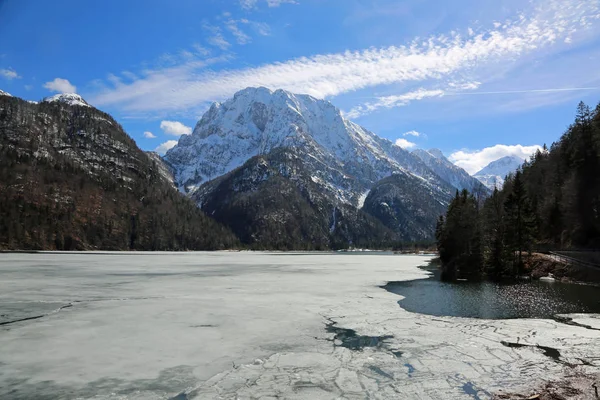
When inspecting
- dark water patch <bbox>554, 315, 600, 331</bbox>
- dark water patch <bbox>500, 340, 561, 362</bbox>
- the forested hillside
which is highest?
the forested hillside

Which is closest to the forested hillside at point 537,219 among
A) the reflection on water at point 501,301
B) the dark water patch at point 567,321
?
the reflection on water at point 501,301

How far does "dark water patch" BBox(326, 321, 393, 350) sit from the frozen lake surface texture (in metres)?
0.11

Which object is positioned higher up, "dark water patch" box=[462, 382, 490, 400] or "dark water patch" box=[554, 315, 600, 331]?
"dark water patch" box=[462, 382, 490, 400]

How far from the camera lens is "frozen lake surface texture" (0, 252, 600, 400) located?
12381mm

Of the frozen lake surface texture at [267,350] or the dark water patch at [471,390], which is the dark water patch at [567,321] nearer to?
the frozen lake surface texture at [267,350]

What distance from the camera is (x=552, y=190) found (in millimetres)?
78062

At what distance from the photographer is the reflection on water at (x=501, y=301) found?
2875 cm

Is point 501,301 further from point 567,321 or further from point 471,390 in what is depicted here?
point 471,390

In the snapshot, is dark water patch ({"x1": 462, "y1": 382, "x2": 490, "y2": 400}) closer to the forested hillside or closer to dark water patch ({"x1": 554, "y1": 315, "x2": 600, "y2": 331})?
dark water patch ({"x1": 554, "y1": 315, "x2": 600, "y2": 331})

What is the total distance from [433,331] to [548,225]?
228 ft

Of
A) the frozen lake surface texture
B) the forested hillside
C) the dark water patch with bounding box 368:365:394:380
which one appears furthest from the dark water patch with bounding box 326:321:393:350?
the forested hillside

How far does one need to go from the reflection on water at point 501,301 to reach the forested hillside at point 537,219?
15.6m

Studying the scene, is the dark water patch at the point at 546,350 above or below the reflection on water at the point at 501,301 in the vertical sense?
above

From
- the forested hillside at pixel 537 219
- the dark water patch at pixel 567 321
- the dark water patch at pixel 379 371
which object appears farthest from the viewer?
the forested hillside at pixel 537 219
